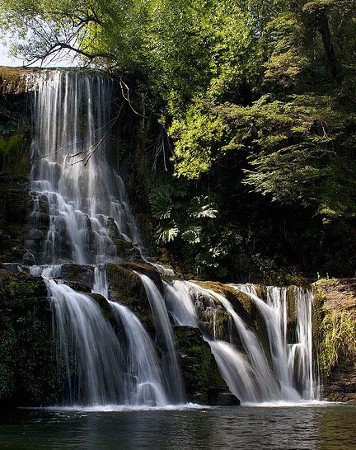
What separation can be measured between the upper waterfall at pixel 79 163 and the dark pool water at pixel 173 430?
9.74 meters

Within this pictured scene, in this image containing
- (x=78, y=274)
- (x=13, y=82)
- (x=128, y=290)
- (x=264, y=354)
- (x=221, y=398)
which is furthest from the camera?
(x=13, y=82)

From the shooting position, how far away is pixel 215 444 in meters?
6.12

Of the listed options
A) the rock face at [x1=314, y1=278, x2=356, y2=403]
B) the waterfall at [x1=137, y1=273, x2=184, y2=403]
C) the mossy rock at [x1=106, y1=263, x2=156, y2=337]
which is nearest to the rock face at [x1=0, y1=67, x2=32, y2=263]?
the mossy rock at [x1=106, y1=263, x2=156, y2=337]

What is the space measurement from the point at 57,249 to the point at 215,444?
41.1ft

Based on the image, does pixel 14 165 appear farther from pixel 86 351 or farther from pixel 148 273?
pixel 86 351

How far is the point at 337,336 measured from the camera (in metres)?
15.8

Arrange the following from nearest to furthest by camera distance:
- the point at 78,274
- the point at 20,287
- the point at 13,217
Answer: the point at 20,287, the point at 78,274, the point at 13,217

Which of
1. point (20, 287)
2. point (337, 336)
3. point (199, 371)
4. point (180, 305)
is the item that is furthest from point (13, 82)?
point (337, 336)

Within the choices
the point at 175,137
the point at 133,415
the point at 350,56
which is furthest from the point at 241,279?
Result: the point at 133,415

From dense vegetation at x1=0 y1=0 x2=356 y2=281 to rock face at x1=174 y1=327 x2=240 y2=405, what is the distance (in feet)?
24.1

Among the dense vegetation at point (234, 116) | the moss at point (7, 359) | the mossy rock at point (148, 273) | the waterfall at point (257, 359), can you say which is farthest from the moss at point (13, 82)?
the moss at point (7, 359)

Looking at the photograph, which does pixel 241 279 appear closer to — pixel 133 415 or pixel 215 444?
pixel 133 415

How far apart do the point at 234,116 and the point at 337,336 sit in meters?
7.79

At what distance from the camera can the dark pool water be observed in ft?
20.1
